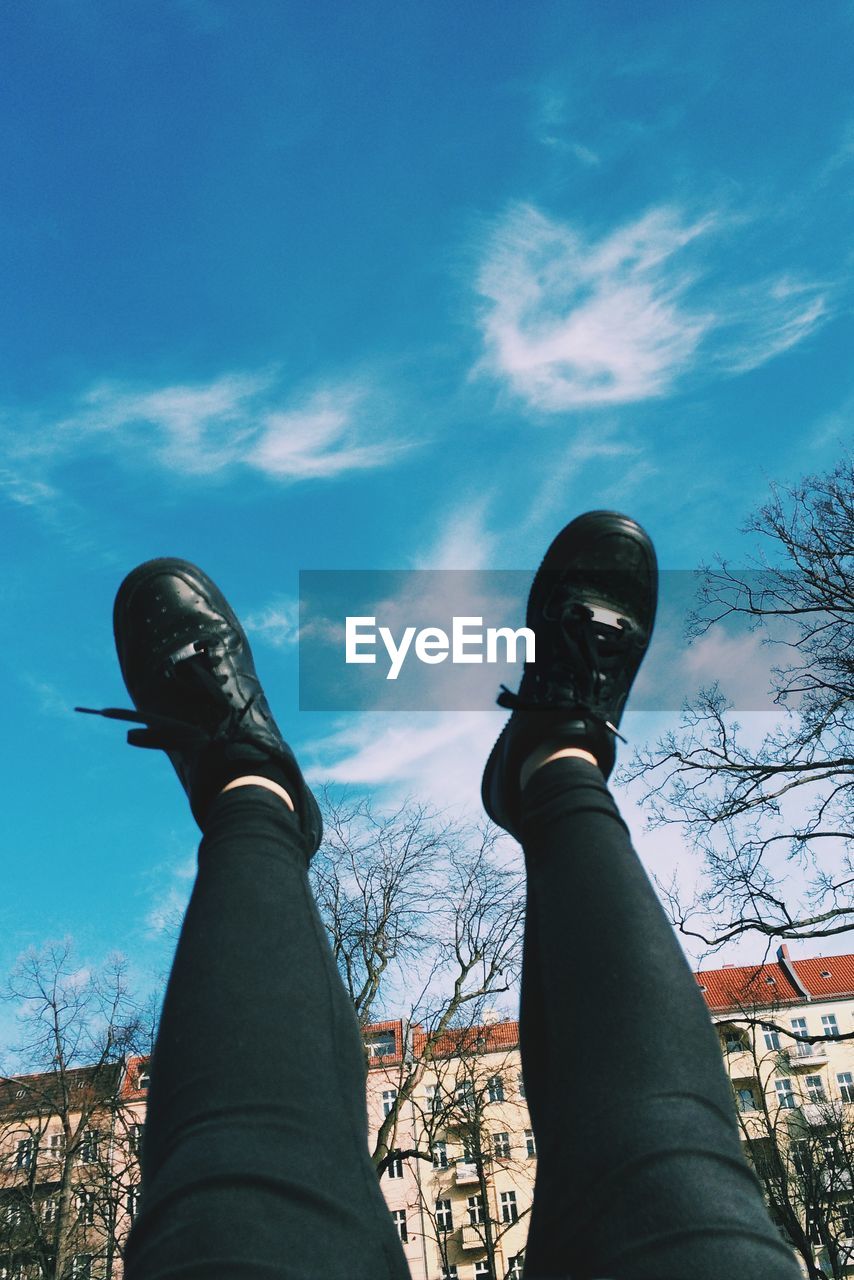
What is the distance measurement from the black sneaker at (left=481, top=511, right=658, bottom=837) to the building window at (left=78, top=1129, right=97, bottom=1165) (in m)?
18.9

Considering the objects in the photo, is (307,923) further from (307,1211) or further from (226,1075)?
(307,1211)

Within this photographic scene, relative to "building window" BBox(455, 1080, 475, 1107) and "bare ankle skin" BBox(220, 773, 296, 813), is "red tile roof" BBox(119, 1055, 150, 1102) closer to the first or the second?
"building window" BBox(455, 1080, 475, 1107)

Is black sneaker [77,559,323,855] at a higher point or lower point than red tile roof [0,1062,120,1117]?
lower

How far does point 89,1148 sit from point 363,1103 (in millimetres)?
22511

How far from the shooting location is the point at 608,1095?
974 mm

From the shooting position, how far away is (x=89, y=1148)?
19688 millimetres

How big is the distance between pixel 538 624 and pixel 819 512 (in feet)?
33.6

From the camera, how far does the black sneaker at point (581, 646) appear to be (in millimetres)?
1711

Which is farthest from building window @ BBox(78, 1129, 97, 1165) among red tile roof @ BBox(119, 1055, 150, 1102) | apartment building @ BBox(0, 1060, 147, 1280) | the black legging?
the black legging

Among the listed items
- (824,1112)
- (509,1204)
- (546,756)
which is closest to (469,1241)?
(509,1204)

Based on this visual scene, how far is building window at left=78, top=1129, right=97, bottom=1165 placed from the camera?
58.0 feet

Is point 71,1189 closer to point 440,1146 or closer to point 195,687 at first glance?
point 440,1146

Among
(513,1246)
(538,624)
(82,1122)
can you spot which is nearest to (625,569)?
(538,624)

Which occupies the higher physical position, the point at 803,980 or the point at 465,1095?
the point at 803,980
